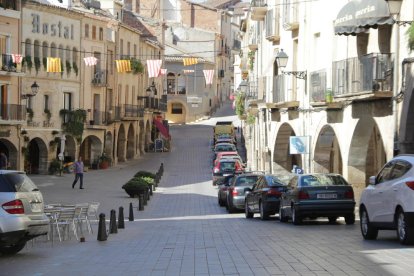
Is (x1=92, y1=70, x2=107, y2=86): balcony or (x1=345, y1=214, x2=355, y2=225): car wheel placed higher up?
(x1=92, y1=70, x2=107, y2=86): balcony

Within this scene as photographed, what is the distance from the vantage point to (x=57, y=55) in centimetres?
6141

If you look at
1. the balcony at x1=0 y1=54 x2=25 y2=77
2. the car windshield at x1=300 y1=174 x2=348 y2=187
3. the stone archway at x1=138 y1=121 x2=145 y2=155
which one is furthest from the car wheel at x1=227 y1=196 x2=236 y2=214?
the stone archway at x1=138 y1=121 x2=145 y2=155

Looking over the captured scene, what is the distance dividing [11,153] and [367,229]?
38.3 m

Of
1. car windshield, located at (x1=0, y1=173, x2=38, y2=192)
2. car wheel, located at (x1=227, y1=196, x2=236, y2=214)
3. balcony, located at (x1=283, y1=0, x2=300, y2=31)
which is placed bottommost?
car wheel, located at (x1=227, y1=196, x2=236, y2=214)

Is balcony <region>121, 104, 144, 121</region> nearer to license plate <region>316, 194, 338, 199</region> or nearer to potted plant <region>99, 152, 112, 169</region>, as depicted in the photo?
potted plant <region>99, 152, 112, 169</region>

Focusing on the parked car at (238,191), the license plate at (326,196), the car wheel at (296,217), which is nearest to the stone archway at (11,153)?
the parked car at (238,191)

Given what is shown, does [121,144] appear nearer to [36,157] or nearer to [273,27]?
[36,157]

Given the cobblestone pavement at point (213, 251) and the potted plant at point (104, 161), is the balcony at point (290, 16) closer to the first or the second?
the cobblestone pavement at point (213, 251)

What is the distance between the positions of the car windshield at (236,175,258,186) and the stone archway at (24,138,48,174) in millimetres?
26927

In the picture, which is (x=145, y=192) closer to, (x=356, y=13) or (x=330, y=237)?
(x=356, y=13)

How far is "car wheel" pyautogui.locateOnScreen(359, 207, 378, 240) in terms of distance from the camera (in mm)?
19078

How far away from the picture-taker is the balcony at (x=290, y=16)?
39438mm

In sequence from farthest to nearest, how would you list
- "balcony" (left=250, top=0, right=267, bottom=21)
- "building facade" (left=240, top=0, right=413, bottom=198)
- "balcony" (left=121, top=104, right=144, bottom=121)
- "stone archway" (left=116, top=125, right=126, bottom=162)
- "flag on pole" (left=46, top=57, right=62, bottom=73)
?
"stone archway" (left=116, top=125, right=126, bottom=162)
"balcony" (left=121, top=104, right=144, bottom=121)
"flag on pole" (left=46, top=57, right=62, bottom=73)
"balcony" (left=250, top=0, right=267, bottom=21)
"building facade" (left=240, top=0, right=413, bottom=198)

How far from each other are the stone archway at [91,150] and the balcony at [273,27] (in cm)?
2487
